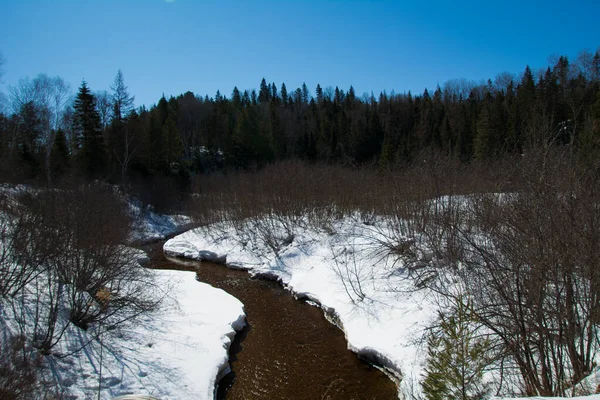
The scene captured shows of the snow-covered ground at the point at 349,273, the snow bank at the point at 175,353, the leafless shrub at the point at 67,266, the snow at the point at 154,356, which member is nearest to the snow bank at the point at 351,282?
the snow-covered ground at the point at 349,273

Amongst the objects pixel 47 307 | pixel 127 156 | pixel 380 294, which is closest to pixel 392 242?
pixel 380 294

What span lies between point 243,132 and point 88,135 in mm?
18569

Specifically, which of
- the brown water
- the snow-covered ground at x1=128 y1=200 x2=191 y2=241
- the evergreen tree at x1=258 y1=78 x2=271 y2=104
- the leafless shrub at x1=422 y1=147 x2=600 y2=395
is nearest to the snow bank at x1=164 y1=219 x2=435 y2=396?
the brown water

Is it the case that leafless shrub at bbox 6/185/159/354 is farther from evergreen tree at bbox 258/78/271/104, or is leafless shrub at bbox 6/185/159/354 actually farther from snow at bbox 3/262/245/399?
evergreen tree at bbox 258/78/271/104

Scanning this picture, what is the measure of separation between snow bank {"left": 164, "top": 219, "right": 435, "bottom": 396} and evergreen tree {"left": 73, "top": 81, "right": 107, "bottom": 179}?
1517 cm

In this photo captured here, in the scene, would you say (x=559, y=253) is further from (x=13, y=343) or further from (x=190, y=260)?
(x=190, y=260)

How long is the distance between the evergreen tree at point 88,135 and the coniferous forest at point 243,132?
95mm

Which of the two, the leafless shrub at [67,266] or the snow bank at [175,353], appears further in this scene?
the leafless shrub at [67,266]

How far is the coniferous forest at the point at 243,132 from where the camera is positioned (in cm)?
3033

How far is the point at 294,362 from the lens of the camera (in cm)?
908

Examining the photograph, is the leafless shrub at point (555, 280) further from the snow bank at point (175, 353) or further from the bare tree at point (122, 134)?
the bare tree at point (122, 134)

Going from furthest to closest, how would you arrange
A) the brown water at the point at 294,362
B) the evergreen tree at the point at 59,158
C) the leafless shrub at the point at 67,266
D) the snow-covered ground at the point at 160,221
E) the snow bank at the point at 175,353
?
the evergreen tree at the point at 59,158
the snow-covered ground at the point at 160,221
the brown water at the point at 294,362
the leafless shrub at the point at 67,266
the snow bank at the point at 175,353

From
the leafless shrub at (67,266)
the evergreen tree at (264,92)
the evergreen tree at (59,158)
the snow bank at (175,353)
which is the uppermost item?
the evergreen tree at (264,92)

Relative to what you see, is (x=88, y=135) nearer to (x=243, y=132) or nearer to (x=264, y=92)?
(x=243, y=132)
